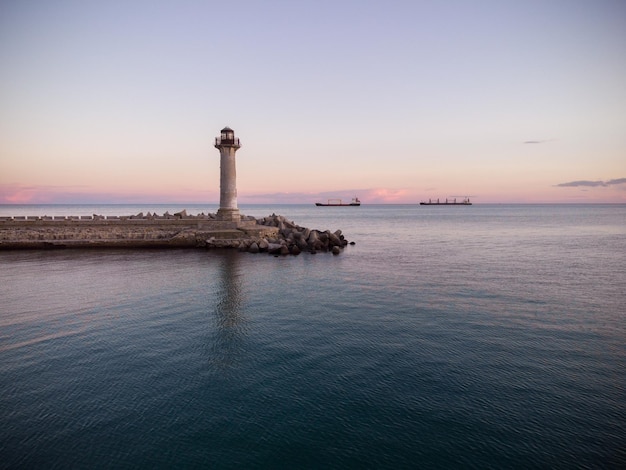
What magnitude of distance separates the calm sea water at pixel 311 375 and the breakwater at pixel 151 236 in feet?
47.6

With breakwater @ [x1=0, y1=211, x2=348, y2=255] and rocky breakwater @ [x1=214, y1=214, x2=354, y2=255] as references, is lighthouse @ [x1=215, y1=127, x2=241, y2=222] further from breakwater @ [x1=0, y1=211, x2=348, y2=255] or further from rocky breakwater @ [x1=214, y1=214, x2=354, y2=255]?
rocky breakwater @ [x1=214, y1=214, x2=354, y2=255]

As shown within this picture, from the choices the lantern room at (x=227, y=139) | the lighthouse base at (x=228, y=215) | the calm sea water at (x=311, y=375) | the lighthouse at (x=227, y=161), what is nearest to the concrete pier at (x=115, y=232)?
the lighthouse base at (x=228, y=215)

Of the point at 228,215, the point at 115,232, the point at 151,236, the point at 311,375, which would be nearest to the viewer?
the point at 311,375

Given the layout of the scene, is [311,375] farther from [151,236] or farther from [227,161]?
[151,236]

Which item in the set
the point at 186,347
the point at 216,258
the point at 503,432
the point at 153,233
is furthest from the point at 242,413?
the point at 153,233

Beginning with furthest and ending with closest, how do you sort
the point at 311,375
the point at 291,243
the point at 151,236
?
the point at 151,236 → the point at 291,243 → the point at 311,375

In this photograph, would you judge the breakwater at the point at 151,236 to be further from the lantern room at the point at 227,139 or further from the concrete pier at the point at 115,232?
the lantern room at the point at 227,139

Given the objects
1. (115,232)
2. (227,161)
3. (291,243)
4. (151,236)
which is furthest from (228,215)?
(115,232)

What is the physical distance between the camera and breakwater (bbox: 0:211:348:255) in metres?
36.2

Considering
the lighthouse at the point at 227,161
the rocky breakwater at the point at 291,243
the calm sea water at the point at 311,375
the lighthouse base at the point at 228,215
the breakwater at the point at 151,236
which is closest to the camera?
the calm sea water at the point at 311,375

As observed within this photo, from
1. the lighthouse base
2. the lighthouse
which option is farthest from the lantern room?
the lighthouse base

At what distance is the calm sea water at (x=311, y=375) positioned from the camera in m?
7.85

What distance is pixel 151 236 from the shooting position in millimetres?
39031

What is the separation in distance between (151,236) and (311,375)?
109ft
